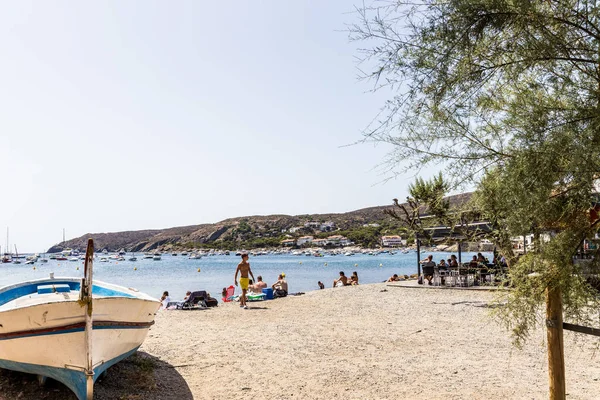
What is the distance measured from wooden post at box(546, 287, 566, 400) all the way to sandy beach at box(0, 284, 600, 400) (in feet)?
0.91

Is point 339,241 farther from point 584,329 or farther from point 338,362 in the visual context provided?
point 584,329

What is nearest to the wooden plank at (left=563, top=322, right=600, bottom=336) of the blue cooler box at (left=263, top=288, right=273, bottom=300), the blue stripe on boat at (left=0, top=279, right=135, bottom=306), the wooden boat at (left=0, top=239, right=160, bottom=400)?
the wooden boat at (left=0, top=239, right=160, bottom=400)

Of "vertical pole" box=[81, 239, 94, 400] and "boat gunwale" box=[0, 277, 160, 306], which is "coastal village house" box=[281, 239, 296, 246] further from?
"vertical pole" box=[81, 239, 94, 400]

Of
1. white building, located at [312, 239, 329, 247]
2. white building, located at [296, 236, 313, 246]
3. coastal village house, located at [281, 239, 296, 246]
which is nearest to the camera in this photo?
white building, located at [312, 239, 329, 247]

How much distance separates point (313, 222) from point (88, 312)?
14753 cm

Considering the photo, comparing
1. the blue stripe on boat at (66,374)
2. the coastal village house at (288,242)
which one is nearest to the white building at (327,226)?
the coastal village house at (288,242)

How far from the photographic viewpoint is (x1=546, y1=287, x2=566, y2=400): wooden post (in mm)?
4680

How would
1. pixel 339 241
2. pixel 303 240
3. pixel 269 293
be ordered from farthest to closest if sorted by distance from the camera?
pixel 303 240 < pixel 339 241 < pixel 269 293

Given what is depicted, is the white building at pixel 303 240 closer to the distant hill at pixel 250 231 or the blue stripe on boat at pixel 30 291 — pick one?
the distant hill at pixel 250 231

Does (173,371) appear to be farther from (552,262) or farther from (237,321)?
(552,262)

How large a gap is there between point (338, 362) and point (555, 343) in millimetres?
3598

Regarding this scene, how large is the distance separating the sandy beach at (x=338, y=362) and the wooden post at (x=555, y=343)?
276 mm

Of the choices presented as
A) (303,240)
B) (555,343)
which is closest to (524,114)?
(555,343)

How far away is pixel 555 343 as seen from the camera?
4941 millimetres
